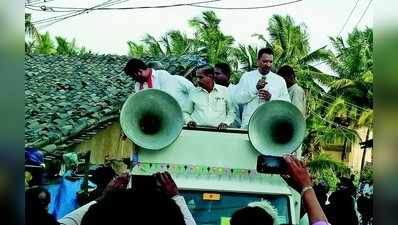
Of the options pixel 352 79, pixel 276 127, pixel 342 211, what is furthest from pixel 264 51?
pixel 352 79

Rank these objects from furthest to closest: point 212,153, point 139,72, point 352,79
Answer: point 352,79 < point 139,72 < point 212,153

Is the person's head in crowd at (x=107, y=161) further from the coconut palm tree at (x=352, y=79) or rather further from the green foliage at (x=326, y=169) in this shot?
the coconut palm tree at (x=352, y=79)

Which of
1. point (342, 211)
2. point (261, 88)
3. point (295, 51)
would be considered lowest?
point (342, 211)

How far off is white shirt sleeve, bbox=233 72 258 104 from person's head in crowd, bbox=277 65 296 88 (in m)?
0.17

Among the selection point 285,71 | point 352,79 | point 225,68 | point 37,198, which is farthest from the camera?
point 352,79

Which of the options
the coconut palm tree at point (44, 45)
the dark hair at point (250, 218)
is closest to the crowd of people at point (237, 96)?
the coconut palm tree at point (44, 45)

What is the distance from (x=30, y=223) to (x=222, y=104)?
1.44 m

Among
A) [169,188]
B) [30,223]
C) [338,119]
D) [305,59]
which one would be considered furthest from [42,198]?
[338,119]

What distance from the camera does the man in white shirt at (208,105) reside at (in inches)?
144

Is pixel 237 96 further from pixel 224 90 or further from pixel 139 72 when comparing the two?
pixel 139 72

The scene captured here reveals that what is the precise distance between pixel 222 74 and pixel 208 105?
20cm

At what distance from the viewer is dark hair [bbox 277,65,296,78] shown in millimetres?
3672

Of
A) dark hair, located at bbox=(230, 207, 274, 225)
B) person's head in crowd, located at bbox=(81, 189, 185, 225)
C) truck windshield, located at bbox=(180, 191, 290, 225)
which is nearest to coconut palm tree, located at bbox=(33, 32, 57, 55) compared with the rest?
truck windshield, located at bbox=(180, 191, 290, 225)

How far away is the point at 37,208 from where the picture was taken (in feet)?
8.71
